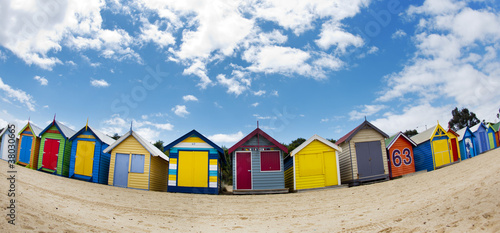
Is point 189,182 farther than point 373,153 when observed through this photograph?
No

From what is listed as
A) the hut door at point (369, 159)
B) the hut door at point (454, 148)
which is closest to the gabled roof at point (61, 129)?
the hut door at point (369, 159)

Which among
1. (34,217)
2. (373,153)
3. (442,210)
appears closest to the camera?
(34,217)

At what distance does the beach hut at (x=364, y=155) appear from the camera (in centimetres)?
1953

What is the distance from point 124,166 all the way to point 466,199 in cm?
1829

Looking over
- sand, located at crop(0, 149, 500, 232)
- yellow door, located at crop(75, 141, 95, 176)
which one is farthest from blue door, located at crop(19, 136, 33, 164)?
sand, located at crop(0, 149, 500, 232)

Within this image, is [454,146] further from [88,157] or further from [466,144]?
[88,157]

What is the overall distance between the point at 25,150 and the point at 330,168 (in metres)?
22.6

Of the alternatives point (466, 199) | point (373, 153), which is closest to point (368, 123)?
point (373, 153)

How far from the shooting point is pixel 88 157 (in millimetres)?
20281

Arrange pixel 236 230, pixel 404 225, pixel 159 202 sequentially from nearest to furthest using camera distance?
1. pixel 404 225
2. pixel 236 230
3. pixel 159 202

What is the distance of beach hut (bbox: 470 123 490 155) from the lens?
2898 centimetres

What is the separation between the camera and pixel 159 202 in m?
14.2

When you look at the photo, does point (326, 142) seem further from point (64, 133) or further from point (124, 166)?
point (64, 133)

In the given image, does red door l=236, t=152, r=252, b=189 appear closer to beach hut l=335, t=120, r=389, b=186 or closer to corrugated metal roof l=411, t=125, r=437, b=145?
beach hut l=335, t=120, r=389, b=186
